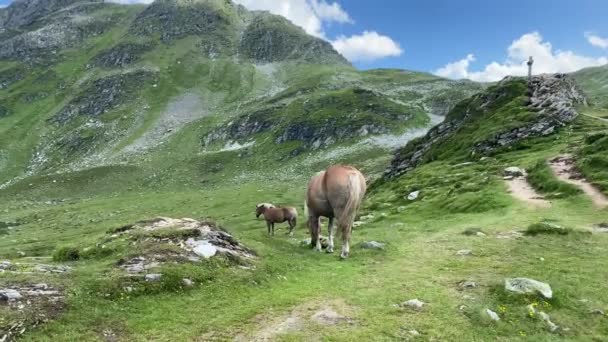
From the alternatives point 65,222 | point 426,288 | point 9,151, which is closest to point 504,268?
point 426,288

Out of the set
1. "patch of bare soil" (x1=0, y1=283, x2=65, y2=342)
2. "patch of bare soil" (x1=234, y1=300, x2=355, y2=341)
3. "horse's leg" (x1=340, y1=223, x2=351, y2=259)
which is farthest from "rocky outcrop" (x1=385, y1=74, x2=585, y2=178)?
"patch of bare soil" (x1=0, y1=283, x2=65, y2=342)

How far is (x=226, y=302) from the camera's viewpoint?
14.3m

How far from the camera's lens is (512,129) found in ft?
208

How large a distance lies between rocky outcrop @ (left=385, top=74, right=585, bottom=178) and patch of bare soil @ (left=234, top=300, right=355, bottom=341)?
5171 cm

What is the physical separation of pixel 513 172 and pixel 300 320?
40306 mm

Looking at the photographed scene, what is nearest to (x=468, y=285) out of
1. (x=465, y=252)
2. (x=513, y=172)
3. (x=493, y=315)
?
(x=493, y=315)

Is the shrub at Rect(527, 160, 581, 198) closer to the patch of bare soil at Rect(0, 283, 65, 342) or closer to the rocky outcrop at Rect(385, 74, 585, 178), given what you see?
the rocky outcrop at Rect(385, 74, 585, 178)

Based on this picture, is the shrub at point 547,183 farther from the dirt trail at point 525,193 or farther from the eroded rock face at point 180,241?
the eroded rock face at point 180,241

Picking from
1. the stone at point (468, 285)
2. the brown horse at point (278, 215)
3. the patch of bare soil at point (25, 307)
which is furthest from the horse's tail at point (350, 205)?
the brown horse at point (278, 215)

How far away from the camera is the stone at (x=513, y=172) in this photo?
4692 cm

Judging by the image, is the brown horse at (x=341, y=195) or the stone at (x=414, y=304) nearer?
the stone at (x=414, y=304)

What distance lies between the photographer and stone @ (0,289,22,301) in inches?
460

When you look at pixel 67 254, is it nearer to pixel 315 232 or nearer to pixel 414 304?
pixel 315 232

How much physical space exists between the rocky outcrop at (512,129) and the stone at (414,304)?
1976 inches
